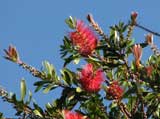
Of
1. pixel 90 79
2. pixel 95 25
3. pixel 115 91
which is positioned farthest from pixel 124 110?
pixel 95 25

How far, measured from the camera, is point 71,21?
16.7 ft

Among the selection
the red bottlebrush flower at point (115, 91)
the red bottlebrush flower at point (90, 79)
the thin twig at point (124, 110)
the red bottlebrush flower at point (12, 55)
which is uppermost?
the red bottlebrush flower at point (12, 55)

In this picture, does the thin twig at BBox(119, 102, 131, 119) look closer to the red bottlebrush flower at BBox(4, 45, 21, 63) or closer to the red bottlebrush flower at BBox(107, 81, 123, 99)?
the red bottlebrush flower at BBox(107, 81, 123, 99)

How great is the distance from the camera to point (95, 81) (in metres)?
4.69

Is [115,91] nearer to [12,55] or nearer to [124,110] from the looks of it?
[124,110]

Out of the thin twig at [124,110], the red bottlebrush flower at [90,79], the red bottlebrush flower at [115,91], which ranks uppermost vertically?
the red bottlebrush flower at [90,79]

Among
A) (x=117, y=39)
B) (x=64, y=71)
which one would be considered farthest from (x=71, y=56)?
(x=117, y=39)

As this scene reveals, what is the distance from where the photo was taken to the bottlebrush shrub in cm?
472

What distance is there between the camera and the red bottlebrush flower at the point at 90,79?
15.4ft

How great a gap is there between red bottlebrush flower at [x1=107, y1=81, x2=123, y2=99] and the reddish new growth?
0.45 meters

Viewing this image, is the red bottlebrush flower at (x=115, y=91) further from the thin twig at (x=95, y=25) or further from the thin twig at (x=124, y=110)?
the thin twig at (x=95, y=25)

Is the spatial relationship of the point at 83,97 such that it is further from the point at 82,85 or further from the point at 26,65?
the point at 26,65

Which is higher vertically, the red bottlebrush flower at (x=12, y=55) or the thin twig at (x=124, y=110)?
the red bottlebrush flower at (x=12, y=55)

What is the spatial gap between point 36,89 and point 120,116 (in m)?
0.94
